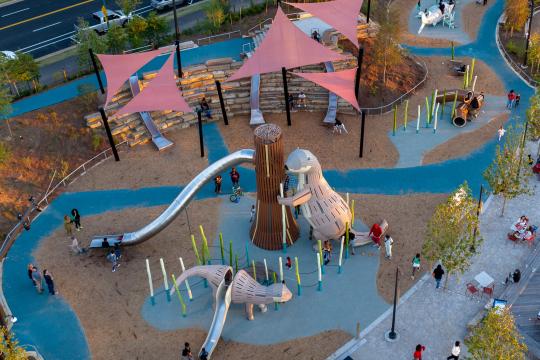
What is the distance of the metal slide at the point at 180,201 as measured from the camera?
28812 millimetres

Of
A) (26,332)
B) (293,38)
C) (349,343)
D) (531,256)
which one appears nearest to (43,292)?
(26,332)

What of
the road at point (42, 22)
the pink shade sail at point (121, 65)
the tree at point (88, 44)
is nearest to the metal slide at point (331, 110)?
the pink shade sail at point (121, 65)

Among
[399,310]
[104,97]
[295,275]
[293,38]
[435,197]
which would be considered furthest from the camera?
[104,97]

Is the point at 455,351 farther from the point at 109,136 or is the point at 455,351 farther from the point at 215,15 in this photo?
the point at 215,15

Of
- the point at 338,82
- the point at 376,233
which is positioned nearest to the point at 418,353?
the point at 376,233

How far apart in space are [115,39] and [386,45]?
55.4ft

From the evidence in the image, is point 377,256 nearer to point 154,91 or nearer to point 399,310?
point 399,310

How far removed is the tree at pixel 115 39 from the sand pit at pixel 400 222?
1878 centimetres

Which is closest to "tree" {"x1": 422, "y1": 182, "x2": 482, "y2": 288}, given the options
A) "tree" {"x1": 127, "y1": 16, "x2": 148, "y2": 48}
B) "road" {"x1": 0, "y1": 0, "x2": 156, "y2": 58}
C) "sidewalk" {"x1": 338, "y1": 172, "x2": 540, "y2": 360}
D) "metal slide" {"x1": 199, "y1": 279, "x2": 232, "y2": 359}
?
"sidewalk" {"x1": 338, "y1": 172, "x2": 540, "y2": 360}

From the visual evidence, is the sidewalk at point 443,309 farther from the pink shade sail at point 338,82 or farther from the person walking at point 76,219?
the person walking at point 76,219

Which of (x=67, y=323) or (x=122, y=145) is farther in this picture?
(x=122, y=145)

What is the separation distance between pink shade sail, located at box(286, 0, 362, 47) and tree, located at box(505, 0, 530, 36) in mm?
12740

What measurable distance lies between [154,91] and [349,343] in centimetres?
1688

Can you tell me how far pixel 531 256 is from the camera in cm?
2880
